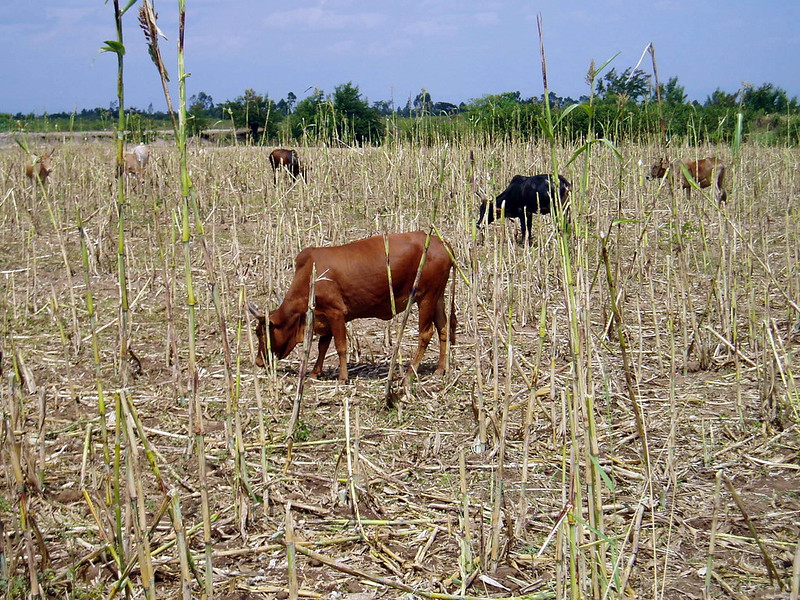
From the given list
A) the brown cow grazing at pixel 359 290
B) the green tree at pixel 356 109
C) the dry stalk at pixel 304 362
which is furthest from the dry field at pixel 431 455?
the green tree at pixel 356 109

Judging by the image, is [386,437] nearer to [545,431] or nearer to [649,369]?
[545,431]

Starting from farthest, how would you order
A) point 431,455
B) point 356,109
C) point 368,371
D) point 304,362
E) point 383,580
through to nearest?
point 356,109 < point 368,371 < point 431,455 < point 304,362 < point 383,580

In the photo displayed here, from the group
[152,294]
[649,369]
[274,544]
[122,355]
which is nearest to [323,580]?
[274,544]

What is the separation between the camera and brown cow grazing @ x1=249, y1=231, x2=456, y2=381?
6.11m

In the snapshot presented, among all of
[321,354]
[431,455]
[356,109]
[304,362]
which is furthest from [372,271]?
[356,109]

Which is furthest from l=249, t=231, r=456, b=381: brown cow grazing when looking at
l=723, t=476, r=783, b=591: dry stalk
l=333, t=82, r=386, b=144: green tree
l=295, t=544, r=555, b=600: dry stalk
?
l=333, t=82, r=386, b=144: green tree

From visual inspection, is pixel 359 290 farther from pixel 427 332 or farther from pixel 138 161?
pixel 138 161

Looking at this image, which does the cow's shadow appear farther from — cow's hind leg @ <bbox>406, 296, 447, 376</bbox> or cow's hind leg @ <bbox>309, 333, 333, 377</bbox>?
cow's hind leg @ <bbox>406, 296, 447, 376</bbox>

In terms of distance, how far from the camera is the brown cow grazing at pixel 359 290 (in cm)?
611

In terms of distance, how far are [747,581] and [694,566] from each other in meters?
0.22

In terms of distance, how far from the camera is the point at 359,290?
243 inches

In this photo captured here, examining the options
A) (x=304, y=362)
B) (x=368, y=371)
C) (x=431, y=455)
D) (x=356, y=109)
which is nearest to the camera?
(x=304, y=362)

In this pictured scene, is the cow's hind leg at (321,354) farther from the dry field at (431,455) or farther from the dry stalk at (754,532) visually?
the dry stalk at (754,532)

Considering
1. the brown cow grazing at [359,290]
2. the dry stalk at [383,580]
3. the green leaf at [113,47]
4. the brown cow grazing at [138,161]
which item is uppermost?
the brown cow grazing at [138,161]
